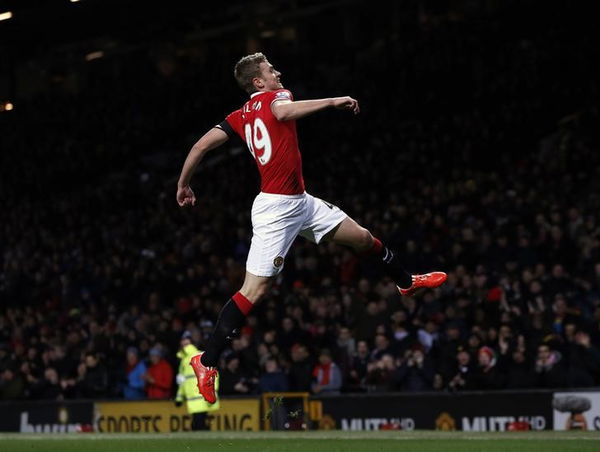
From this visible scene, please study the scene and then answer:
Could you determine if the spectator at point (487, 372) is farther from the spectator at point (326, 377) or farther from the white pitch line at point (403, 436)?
the white pitch line at point (403, 436)

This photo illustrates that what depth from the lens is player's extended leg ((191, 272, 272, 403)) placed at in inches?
364

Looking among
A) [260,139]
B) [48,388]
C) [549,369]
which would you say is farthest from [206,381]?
[48,388]

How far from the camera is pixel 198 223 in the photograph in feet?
87.9

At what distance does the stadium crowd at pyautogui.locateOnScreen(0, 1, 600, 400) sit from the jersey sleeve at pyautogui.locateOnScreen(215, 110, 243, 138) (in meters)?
7.50

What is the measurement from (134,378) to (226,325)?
10630mm

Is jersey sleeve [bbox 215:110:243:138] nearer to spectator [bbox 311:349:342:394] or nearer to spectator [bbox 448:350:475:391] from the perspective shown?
spectator [bbox 448:350:475:391]

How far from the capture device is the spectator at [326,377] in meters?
17.5

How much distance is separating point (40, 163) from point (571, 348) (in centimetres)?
2519

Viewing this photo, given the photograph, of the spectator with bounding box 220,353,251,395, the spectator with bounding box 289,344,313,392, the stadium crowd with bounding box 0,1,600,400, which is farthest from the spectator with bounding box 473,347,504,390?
the spectator with bounding box 220,353,251,395

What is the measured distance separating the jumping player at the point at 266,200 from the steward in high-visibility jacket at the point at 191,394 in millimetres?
6533

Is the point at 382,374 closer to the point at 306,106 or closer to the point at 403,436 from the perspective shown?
the point at 403,436

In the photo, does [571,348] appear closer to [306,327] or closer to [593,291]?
[593,291]

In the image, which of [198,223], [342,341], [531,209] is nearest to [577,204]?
[531,209]

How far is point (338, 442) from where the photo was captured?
10.3 metres
